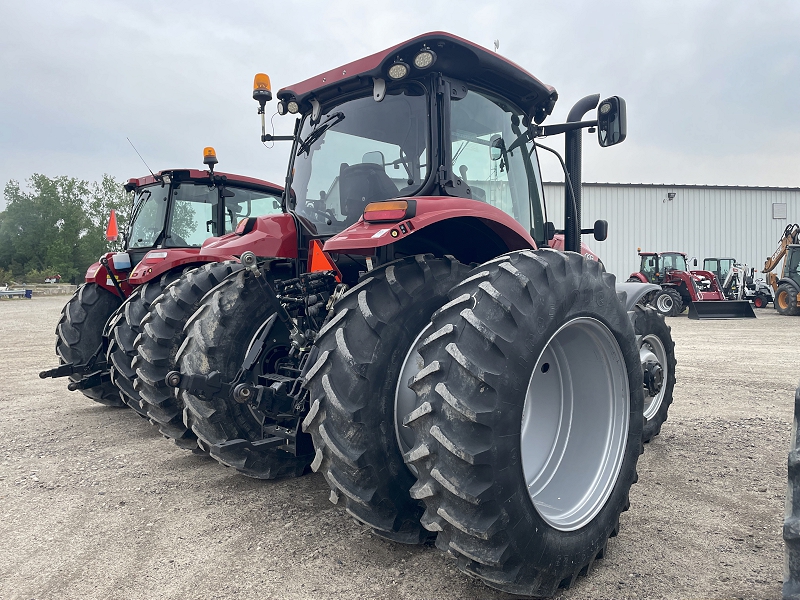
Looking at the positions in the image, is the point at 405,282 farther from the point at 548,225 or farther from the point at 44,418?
the point at 44,418

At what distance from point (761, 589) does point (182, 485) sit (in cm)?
316

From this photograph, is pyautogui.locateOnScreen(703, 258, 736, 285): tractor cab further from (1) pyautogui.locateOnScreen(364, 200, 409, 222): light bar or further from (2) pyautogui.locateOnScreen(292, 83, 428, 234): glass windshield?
(1) pyautogui.locateOnScreen(364, 200, 409, 222): light bar

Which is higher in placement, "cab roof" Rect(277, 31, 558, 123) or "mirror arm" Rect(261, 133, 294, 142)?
"cab roof" Rect(277, 31, 558, 123)

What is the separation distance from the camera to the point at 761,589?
2203 mm

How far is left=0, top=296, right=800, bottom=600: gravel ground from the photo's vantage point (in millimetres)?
2318

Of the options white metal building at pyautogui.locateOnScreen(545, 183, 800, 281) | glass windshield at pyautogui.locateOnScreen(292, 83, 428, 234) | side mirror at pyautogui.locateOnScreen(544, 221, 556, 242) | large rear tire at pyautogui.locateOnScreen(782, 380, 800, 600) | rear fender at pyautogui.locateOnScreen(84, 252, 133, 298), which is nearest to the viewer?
large rear tire at pyautogui.locateOnScreen(782, 380, 800, 600)

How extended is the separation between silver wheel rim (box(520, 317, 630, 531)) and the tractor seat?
1161mm

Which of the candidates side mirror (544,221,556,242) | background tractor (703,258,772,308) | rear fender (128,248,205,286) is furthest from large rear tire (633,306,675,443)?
background tractor (703,258,772,308)

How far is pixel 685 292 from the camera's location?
17.2 m

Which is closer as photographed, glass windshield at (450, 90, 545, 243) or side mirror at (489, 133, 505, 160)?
glass windshield at (450, 90, 545, 243)

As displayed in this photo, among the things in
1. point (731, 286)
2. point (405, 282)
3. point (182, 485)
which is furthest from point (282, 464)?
point (731, 286)

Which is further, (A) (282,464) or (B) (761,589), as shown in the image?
(A) (282,464)

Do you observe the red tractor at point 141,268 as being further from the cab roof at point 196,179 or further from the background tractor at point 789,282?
the background tractor at point 789,282

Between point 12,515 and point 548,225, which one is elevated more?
point 548,225
